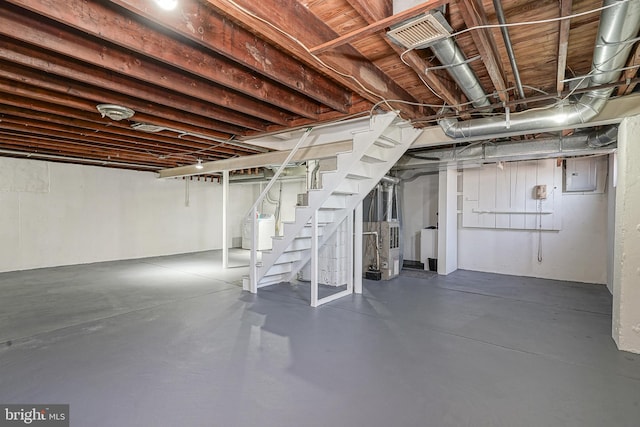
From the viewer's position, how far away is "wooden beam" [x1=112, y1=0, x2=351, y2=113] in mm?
1874

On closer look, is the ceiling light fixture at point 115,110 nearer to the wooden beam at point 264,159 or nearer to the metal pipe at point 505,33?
the wooden beam at point 264,159

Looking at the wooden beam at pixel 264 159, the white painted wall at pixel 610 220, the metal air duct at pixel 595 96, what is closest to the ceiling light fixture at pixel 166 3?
the metal air duct at pixel 595 96

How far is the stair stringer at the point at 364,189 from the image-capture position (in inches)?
163

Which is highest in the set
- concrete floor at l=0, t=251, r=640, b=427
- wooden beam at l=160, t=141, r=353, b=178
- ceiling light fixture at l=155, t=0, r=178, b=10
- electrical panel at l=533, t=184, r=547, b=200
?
ceiling light fixture at l=155, t=0, r=178, b=10

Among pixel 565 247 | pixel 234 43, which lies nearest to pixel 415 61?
pixel 234 43

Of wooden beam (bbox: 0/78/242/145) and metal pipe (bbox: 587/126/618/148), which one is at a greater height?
wooden beam (bbox: 0/78/242/145)

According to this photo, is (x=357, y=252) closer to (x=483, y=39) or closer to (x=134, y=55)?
(x=483, y=39)

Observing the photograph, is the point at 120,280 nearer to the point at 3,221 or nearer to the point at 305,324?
the point at 3,221

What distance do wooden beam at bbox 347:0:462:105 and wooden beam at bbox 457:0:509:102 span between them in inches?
15.3

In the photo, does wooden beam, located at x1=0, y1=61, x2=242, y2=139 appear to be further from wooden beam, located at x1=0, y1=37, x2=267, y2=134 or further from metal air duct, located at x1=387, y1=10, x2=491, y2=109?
metal air duct, located at x1=387, y1=10, x2=491, y2=109

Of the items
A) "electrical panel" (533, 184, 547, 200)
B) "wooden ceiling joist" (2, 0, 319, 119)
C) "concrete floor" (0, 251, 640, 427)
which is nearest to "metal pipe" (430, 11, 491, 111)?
"wooden ceiling joist" (2, 0, 319, 119)

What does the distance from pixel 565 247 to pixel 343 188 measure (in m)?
4.49

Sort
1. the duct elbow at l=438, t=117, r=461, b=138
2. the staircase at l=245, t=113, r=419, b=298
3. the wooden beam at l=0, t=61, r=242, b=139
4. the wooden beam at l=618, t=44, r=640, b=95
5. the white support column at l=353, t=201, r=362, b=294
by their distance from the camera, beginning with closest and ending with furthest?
the wooden beam at l=618, t=44, r=640, b=95
the wooden beam at l=0, t=61, r=242, b=139
the duct elbow at l=438, t=117, r=461, b=138
the staircase at l=245, t=113, r=419, b=298
the white support column at l=353, t=201, r=362, b=294

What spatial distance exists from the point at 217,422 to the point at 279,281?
3.56 metres
